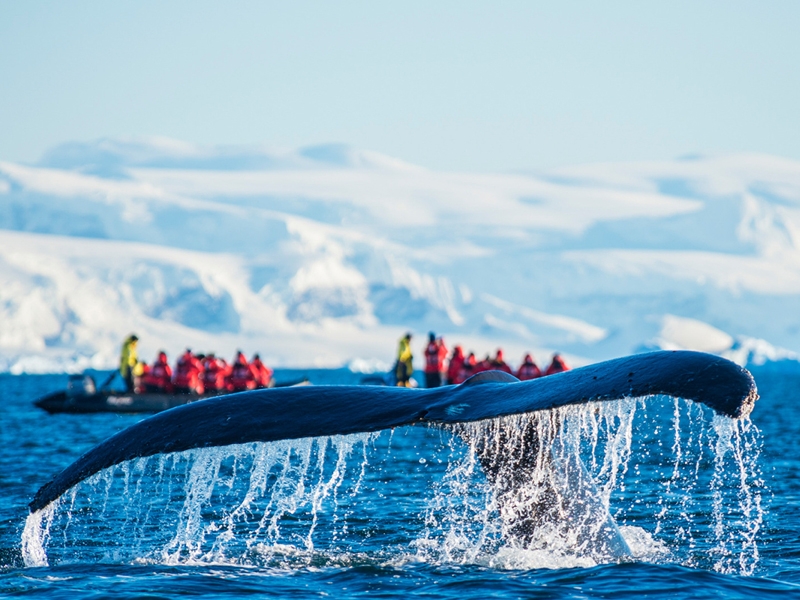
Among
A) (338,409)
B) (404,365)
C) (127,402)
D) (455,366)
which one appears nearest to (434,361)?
(455,366)

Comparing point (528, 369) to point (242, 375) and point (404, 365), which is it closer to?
point (404, 365)

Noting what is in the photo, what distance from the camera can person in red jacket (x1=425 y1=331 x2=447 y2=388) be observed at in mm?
28766

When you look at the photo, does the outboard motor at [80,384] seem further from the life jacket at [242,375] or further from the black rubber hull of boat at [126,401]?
the life jacket at [242,375]

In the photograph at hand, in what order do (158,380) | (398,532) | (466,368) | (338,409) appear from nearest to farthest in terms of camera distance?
(338,409) < (398,532) < (158,380) < (466,368)

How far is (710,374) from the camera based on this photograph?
4.31 m

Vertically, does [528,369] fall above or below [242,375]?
above

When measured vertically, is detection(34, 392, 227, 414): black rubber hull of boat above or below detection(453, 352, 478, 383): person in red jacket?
below

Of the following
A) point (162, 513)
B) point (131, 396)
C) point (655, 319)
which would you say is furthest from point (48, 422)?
point (655, 319)

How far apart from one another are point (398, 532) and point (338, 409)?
13.1 feet

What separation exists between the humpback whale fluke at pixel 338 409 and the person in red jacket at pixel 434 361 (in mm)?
23258

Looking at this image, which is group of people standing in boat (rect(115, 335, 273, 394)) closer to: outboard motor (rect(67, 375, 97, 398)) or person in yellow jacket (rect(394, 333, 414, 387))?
outboard motor (rect(67, 375, 97, 398))

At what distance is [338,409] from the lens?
5215 mm

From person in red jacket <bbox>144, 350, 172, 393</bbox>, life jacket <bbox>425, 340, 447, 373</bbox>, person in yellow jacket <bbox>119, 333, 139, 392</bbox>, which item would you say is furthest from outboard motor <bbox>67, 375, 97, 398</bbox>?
life jacket <bbox>425, 340, 447, 373</bbox>

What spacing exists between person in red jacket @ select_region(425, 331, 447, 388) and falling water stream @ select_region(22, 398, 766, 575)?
47.6ft
